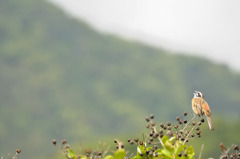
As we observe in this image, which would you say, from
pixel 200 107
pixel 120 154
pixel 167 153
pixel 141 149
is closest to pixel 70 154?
pixel 120 154

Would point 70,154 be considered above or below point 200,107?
below

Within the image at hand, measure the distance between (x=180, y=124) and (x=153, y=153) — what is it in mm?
758

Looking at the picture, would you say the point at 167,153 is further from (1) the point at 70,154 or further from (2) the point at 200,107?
(2) the point at 200,107

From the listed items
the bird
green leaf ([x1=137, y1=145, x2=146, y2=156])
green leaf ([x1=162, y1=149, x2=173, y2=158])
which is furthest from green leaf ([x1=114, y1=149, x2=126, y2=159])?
the bird

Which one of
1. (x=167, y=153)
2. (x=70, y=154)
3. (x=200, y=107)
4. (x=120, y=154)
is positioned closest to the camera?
(x=120, y=154)

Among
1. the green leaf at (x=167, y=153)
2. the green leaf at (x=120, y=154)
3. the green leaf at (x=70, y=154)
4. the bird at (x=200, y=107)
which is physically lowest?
the green leaf at (x=70, y=154)

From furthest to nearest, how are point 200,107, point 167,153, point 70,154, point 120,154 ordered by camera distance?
point 200,107
point 167,153
point 70,154
point 120,154

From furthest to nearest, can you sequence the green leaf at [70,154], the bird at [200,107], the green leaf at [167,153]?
the bird at [200,107], the green leaf at [167,153], the green leaf at [70,154]

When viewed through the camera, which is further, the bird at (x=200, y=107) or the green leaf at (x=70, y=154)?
the bird at (x=200, y=107)

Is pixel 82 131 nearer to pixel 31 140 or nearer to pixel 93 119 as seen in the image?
pixel 93 119

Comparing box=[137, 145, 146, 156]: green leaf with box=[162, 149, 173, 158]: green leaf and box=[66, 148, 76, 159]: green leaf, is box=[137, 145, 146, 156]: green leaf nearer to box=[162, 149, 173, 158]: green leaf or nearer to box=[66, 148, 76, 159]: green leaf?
box=[162, 149, 173, 158]: green leaf

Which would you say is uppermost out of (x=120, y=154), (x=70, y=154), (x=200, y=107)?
(x=200, y=107)

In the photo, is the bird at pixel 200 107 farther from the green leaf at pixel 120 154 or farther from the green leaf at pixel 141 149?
the green leaf at pixel 120 154

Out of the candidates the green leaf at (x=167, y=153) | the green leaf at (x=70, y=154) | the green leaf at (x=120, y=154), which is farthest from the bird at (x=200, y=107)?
the green leaf at (x=70, y=154)
